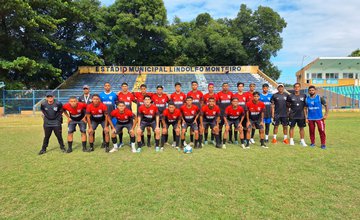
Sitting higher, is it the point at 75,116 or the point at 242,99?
the point at 242,99

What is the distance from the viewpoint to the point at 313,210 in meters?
3.61

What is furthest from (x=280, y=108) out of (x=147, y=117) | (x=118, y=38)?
(x=118, y=38)

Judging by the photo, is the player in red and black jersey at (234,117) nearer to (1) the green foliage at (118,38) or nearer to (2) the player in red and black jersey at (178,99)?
(2) the player in red and black jersey at (178,99)

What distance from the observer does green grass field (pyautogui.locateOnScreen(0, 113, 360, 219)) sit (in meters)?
3.62

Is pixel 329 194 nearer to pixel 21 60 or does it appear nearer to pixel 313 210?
pixel 313 210

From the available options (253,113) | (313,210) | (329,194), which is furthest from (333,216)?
(253,113)

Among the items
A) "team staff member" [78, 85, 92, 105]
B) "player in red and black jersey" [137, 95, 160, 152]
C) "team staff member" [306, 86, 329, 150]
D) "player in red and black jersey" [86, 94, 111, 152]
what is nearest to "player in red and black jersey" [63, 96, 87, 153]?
"player in red and black jersey" [86, 94, 111, 152]

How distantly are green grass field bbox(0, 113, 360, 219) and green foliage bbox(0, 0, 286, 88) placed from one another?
19558 millimetres

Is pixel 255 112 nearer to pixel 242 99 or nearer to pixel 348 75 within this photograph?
pixel 242 99

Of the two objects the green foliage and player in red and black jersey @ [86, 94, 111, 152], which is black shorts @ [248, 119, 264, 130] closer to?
player in red and black jersey @ [86, 94, 111, 152]

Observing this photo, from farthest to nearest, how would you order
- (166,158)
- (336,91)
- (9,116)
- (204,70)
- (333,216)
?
(204,70), (336,91), (9,116), (166,158), (333,216)

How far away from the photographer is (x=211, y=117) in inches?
316

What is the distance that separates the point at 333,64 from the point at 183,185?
47.3 metres

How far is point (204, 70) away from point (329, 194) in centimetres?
3021
